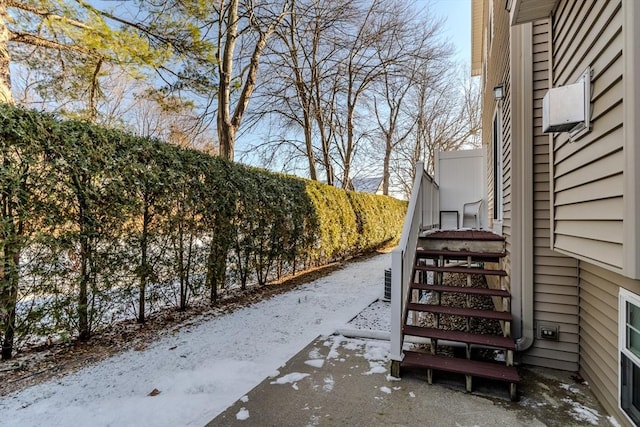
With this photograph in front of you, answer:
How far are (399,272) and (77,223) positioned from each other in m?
3.04

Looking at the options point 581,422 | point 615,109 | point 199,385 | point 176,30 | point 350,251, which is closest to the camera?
point 615,109

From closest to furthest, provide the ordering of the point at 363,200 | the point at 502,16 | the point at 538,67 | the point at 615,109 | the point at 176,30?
the point at 615,109 → the point at 538,67 → the point at 502,16 → the point at 176,30 → the point at 363,200

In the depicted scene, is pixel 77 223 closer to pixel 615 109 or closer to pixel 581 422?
pixel 615 109

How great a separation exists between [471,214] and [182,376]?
20.9 feet

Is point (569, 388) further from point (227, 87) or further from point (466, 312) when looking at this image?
point (227, 87)

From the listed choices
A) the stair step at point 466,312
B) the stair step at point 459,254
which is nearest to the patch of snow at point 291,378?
the stair step at point 466,312

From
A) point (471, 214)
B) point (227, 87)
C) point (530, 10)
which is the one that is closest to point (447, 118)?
point (471, 214)

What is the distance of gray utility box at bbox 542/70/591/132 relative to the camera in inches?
76.1

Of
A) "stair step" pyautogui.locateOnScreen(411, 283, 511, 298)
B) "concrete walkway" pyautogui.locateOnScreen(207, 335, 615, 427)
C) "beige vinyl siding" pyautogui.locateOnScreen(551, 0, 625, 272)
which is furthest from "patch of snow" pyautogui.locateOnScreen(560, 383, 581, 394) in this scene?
"beige vinyl siding" pyautogui.locateOnScreen(551, 0, 625, 272)

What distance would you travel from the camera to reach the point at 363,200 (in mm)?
11031

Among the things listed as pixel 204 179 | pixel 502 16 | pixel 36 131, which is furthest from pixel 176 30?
pixel 502 16

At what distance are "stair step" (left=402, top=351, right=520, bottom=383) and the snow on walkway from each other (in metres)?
1.22

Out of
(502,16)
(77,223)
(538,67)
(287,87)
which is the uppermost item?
(287,87)

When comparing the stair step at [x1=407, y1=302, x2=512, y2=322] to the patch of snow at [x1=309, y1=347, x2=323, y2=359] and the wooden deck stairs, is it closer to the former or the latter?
the wooden deck stairs
